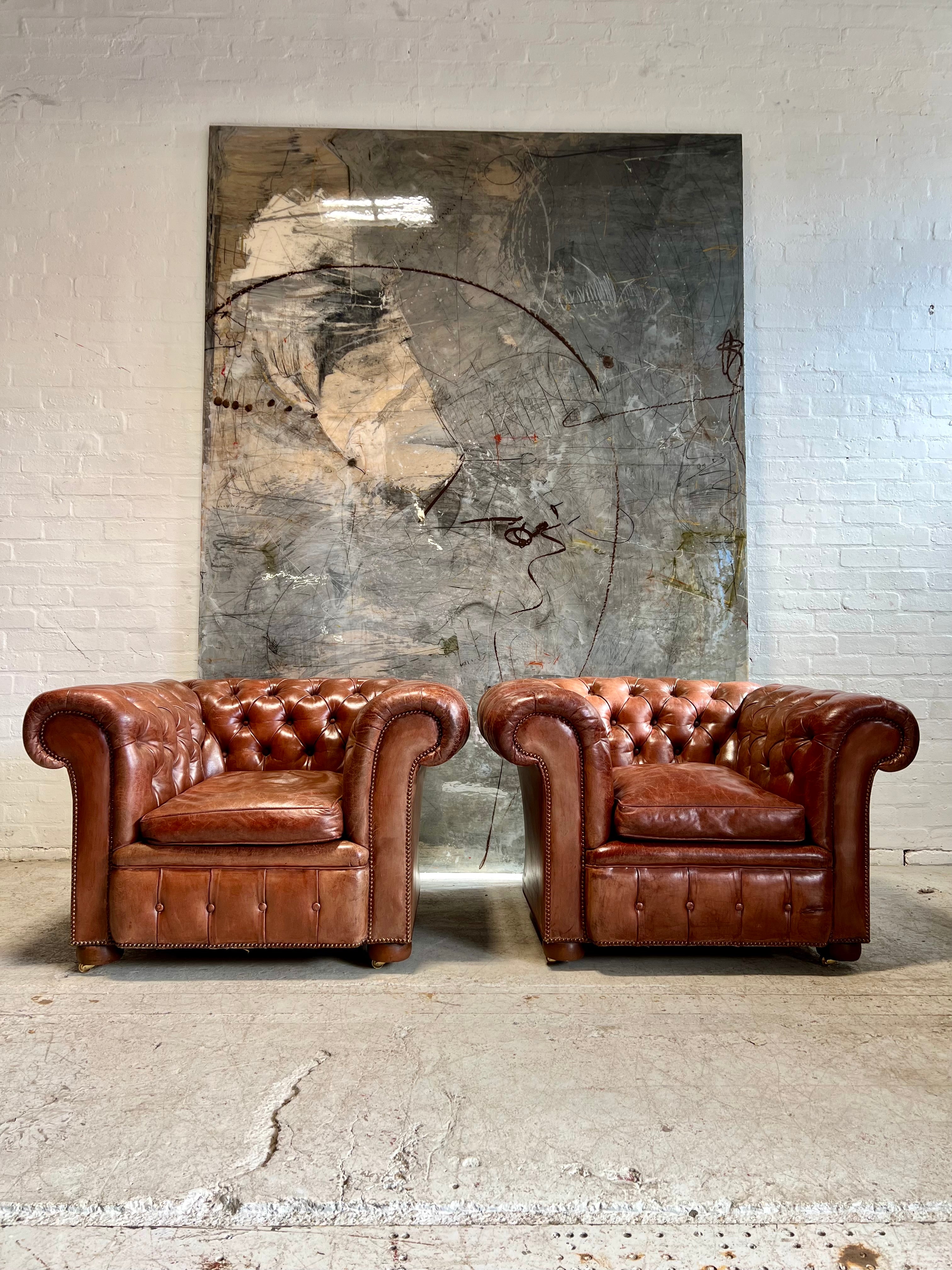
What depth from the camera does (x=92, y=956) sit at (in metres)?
2.54

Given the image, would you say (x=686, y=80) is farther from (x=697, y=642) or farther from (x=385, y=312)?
(x=697, y=642)

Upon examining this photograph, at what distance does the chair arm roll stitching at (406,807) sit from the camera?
2566 millimetres

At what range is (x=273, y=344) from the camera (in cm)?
378

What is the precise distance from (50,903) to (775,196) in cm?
419

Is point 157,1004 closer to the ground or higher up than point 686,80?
closer to the ground

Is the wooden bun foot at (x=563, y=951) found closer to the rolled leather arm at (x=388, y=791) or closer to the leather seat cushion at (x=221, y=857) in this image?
the rolled leather arm at (x=388, y=791)

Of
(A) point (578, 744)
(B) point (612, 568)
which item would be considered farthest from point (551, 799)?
(B) point (612, 568)

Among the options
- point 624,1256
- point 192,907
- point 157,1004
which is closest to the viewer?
point 624,1256

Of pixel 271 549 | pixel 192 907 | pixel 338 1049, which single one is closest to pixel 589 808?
pixel 338 1049

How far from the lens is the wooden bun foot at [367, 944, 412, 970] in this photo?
2.57 meters

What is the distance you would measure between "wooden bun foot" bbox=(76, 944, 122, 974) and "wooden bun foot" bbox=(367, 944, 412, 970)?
2.49ft

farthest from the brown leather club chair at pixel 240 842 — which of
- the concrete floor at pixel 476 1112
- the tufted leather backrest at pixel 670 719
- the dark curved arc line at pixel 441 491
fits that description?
the dark curved arc line at pixel 441 491

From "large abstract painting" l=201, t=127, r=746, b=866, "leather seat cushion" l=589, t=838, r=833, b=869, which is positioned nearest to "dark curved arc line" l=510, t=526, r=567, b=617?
"large abstract painting" l=201, t=127, r=746, b=866

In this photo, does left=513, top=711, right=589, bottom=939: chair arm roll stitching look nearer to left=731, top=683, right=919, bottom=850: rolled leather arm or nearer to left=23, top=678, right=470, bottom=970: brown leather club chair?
left=23, top=678, right=470, bottom=970: brown leather club chair
